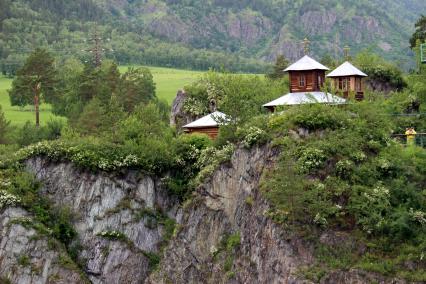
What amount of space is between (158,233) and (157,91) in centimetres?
8766

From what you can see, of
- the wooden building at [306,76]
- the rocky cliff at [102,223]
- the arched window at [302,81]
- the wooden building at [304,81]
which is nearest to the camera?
the rocky cliff at [102,223]

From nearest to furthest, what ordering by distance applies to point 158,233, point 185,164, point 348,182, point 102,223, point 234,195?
1. point 348,182
2. point 234,195
3. point 102,223
4. point 158,233
5. point 185,164

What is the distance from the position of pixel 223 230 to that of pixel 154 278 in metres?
6.39

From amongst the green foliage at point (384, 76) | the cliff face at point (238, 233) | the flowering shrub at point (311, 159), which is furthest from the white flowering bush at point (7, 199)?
the green foliage at point (384, 76)

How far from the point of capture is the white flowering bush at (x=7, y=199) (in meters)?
59.0

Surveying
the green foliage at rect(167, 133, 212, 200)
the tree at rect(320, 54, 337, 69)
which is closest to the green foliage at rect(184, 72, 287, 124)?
the green foliage at rect(167, 133, 212, 200)

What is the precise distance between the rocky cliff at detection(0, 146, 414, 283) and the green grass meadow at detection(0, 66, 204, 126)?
92.3 ft

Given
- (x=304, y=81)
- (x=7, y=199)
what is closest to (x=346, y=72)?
(x=304, y=81)

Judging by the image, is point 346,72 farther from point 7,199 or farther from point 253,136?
point 7,199

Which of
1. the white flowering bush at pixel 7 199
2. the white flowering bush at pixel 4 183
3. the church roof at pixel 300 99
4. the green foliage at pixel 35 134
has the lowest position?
the white flowering bush at pixel 7 199

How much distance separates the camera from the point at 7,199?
5900 centimetres

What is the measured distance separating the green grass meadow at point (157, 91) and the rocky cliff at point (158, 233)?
28143 mm

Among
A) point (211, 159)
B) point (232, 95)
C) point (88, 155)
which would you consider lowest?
point (211, 159)

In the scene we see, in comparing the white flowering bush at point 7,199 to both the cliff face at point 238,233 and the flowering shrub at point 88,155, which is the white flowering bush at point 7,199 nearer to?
the flowering shrub at point 88,155
